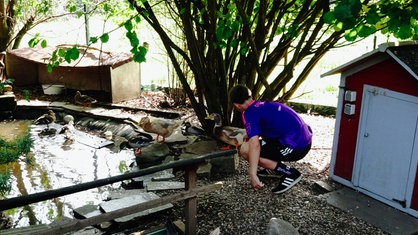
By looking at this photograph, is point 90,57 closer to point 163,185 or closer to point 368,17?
point 163,185

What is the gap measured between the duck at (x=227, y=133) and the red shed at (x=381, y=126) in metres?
1.70

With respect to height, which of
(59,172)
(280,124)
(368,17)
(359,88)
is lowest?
(59,172)

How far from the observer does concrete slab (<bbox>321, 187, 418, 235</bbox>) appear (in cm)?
576

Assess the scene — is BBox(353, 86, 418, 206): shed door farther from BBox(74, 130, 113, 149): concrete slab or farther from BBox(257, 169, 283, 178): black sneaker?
BBox(74, 130, 113, 149): concrete slab

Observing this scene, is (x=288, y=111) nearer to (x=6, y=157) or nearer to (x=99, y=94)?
(x=6, y=157)

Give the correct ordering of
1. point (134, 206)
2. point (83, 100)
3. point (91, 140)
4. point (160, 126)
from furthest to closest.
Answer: point (83, 100) < point (91, 140) < point (160, 126) < point (134, 206)

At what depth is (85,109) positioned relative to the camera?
11828 millimetres

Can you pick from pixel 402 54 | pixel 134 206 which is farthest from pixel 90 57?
pixel 402 54

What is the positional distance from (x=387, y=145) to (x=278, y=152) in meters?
1.93

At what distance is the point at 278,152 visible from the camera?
5.65 metres

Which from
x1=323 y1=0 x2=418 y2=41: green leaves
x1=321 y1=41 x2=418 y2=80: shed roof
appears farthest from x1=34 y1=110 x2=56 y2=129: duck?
x1=323 y1=0 x2=418 y2=41: green leaves

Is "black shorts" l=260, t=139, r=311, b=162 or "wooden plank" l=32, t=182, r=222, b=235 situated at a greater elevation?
"black shorts" l=260, t=139, r=311, b=162

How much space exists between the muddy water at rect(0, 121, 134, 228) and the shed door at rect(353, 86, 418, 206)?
437cm

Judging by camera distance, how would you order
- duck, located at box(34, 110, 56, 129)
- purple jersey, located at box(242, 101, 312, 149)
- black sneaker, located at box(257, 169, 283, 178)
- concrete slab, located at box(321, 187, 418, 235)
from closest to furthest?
purple jersey, located at box(242, 101, 312, 149) < concrete slab, located at box(321, 187, 418, 235) < black sneaker, located at box(257, 169, 283, 178) < duck, located at box(34, 110, 56, 129)
